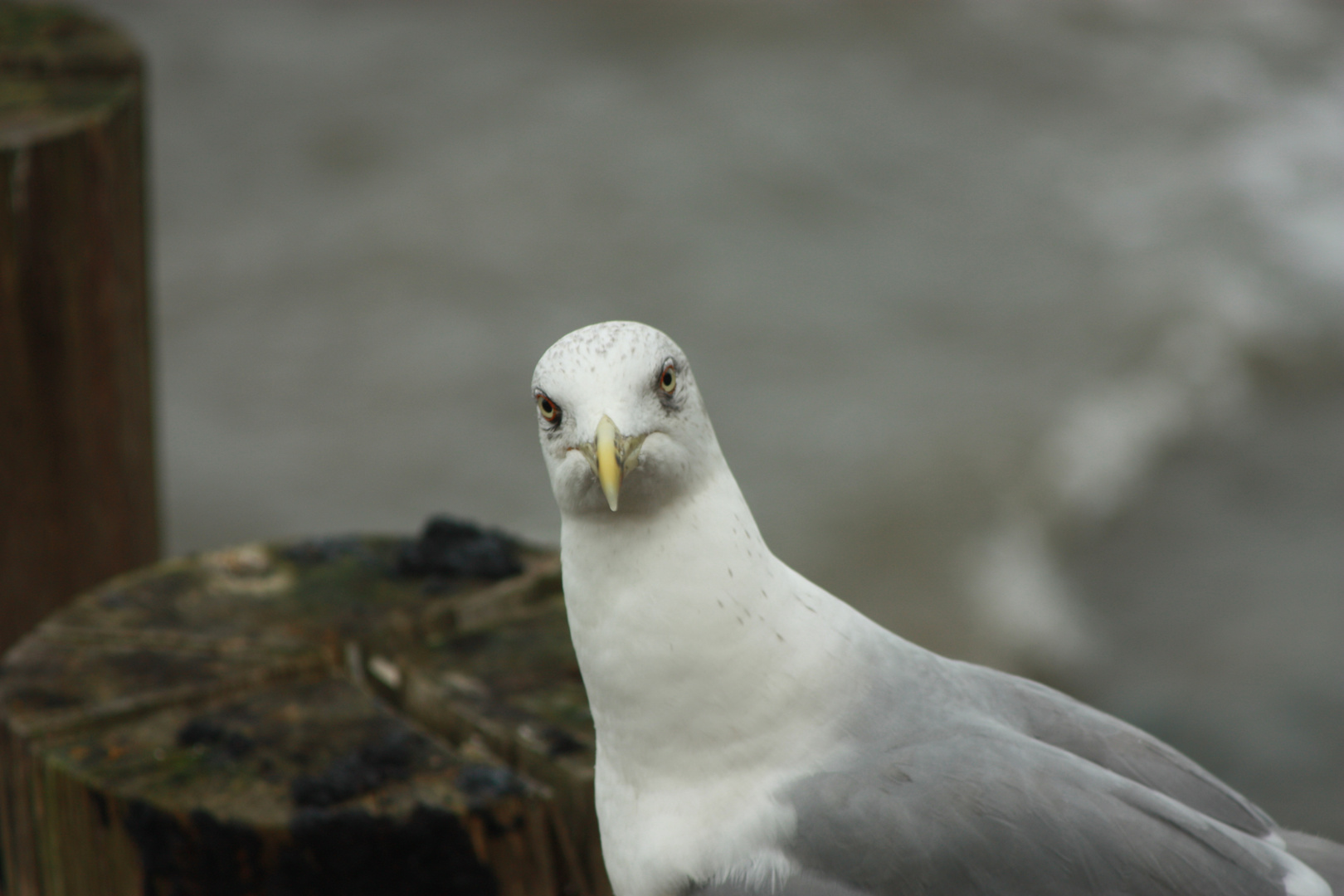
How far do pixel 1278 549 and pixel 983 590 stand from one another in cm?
130

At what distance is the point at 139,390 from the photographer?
3.62 meters

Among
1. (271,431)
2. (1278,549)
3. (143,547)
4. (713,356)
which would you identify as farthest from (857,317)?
(143,547)

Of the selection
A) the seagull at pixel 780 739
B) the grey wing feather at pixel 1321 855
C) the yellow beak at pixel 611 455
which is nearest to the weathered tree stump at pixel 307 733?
the seagull at pixel 780 739

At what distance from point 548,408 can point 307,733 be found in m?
0.83

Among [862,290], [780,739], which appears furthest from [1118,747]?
[862,290]

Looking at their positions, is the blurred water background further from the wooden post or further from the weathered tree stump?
the weathered tree stump

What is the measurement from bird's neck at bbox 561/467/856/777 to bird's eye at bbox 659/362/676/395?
0.52 feet

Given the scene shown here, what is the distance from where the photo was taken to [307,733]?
2.46 m

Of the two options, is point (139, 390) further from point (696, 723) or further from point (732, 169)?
point (732, 169)

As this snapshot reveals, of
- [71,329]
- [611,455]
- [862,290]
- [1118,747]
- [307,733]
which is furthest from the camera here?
[862,290]

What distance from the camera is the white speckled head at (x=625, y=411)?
1.91 m

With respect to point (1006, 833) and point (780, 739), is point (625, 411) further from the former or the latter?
point (1006, 833)

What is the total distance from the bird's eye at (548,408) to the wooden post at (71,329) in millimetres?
1753

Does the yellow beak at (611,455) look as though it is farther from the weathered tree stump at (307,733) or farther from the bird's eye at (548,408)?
the weathered tree stump at (307,733)
